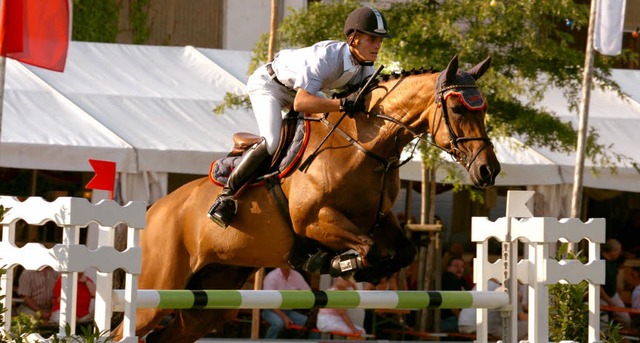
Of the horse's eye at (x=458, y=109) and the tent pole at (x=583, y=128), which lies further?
the tent pole at (x=583, y=128)

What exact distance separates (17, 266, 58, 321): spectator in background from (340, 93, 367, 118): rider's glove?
510cm

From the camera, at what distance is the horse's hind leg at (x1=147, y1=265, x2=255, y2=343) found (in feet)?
22.9

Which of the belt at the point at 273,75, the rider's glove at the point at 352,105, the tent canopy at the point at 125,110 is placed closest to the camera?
Result: the rider's glove at the point at 352,105

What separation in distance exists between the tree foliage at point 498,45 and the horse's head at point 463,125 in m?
5.33

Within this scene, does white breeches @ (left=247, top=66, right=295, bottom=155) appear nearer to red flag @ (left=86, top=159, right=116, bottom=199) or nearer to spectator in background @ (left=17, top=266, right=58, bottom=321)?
red flag @ (left=86, top=159, right=116, bottom=199)

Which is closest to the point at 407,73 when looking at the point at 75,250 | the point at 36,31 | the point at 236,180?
the point at 236,180

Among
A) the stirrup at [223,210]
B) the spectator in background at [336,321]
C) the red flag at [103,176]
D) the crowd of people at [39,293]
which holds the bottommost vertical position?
the spectator in background at [336,321]

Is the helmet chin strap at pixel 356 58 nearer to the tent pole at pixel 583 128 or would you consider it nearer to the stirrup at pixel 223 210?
the stirrup at pixel 223 210

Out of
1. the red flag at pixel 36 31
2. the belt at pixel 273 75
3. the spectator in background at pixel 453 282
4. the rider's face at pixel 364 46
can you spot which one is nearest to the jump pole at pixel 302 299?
the rider's face at pixel 364 46

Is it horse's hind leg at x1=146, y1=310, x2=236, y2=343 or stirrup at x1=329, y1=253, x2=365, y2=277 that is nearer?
stirrup at x1=329, y1=253, x2=365, y2=277

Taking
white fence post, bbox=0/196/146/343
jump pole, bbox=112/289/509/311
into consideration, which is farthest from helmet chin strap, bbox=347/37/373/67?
white fence post, bbox=0/196/146/343

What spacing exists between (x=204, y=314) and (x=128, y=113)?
4.96m

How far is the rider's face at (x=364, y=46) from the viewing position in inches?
245

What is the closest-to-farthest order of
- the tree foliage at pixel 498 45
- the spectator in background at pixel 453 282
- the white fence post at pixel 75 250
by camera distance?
1. the white fence post at pixel 75 250
2. the tree foliage at pixel 498 45
3. the spectator in background at pixel 453 282
